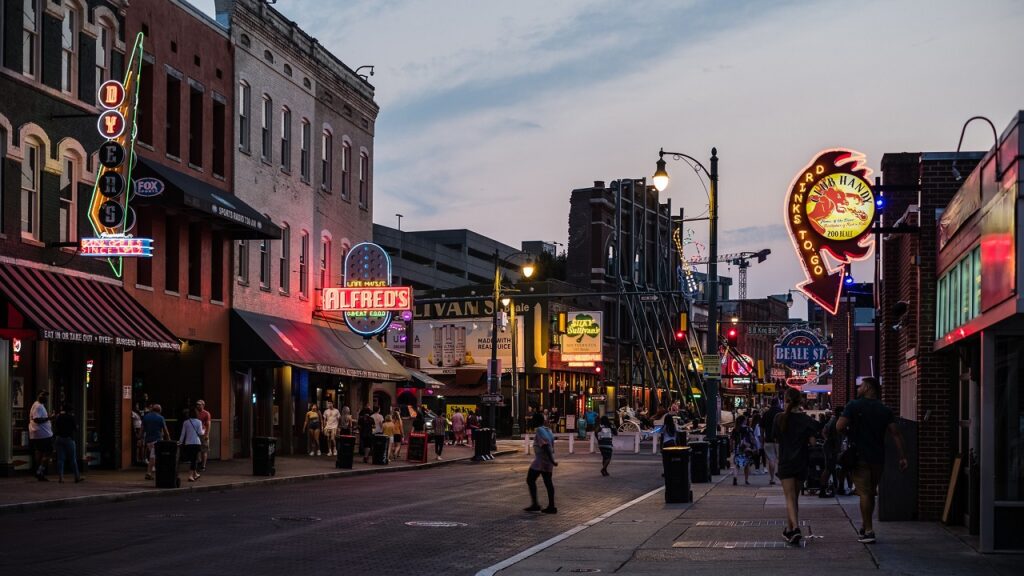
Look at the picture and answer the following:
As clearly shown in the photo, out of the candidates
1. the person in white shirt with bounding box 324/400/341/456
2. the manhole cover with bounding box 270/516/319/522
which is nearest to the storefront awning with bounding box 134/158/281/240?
the person in white shirt with bounding box 324/400/341/456

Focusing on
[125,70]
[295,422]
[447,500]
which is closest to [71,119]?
[125,70]

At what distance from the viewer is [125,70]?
107 feet

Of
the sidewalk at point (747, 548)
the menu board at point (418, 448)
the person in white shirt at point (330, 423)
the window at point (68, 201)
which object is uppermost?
the window at point (68, 201)

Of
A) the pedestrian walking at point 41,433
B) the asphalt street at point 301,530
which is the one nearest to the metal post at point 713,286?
the asphalt street at point 301,530

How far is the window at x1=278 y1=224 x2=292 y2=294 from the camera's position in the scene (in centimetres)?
4212

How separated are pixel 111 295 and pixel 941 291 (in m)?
20.3

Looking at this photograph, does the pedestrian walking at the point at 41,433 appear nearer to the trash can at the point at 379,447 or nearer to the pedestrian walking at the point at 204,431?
the pedestrian walking at the point at 204,431

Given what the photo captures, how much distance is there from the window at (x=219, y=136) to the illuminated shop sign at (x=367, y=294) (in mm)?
7463

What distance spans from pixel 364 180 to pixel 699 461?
24.9 metres

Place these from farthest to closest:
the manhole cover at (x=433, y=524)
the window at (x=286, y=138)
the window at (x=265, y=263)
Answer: the window at (x=286, y=138) < the window at (x=265, y=263) < the manhole cover at (x=433, y=524)

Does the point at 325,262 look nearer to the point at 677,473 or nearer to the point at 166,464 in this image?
the point at 166,464

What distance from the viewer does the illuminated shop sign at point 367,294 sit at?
43.1 metres

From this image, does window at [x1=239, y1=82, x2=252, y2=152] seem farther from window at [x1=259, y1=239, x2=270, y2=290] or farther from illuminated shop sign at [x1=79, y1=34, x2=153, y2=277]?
illuminated shop sign at [x1=79, y1=34, x2=153, y2=277]

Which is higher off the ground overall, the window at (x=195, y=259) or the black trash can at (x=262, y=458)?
the window at (x=195, y=259)
